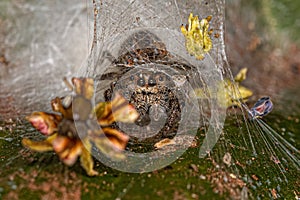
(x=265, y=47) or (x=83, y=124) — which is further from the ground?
(x=265, y=47)

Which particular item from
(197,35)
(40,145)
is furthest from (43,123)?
(197,35)

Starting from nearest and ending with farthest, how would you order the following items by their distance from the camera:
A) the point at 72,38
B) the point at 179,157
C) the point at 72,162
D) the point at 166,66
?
1. the point at 72,162
2. the point at 179,157
3. the point at 166,66
4. the point at 72,38

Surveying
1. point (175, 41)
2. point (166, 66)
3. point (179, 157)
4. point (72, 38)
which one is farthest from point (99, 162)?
point (72, 38)

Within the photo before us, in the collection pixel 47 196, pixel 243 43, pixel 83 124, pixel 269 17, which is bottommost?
pixel 47 196

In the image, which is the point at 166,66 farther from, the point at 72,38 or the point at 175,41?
the point at 72,38

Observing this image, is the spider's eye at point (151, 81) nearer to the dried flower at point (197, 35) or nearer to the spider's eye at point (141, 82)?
the spider's eye at point (141, 82)

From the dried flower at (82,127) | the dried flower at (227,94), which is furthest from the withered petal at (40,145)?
the dried flower at (227,94)

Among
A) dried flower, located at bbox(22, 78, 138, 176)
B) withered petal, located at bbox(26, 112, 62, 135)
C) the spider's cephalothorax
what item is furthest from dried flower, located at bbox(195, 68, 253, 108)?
withered petal, located at bbox(26, 112, 62, 135)
